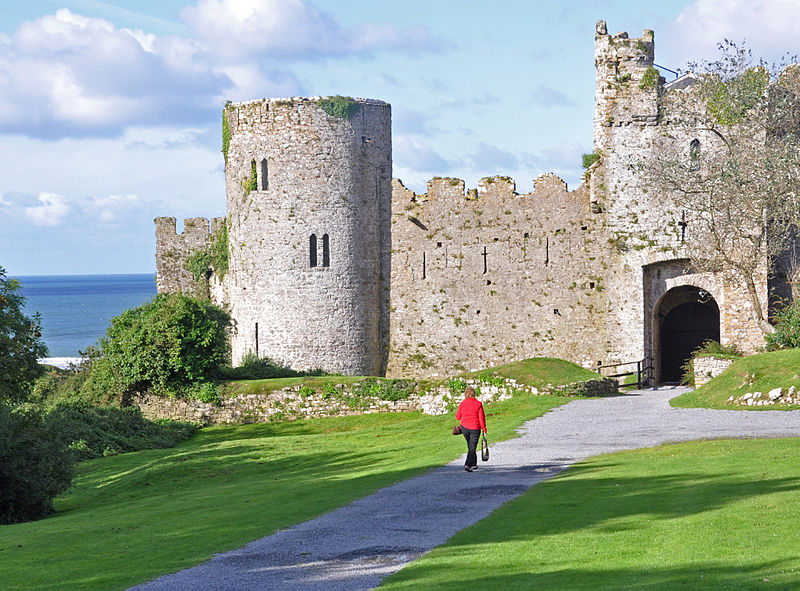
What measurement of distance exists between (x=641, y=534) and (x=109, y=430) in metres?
22.1

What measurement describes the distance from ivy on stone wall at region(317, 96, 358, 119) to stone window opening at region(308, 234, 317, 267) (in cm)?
423

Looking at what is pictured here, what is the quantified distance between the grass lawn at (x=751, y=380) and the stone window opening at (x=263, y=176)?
16.4 meters

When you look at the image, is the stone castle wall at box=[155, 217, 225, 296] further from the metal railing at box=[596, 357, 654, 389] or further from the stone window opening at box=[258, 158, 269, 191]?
the metal railing at box=[596, 357, 654, 389]

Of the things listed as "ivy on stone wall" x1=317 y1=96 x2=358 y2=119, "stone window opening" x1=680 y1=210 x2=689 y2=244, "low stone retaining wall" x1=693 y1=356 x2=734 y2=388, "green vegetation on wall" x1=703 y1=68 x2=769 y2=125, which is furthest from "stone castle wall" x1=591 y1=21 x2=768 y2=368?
"ivy on stone wall" x1=317 y1=96 x2=358 y2=119

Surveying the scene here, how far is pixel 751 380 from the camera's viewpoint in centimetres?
2688

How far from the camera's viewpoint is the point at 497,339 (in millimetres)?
37531

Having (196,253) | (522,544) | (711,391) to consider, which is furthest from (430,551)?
(196,253)

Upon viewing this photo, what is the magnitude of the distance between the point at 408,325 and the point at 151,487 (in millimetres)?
16211

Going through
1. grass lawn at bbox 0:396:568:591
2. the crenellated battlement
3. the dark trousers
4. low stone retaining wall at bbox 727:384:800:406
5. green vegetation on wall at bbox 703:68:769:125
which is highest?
green vegetation on wall at bbox 703:68:769:125

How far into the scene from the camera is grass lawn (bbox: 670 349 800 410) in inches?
1035

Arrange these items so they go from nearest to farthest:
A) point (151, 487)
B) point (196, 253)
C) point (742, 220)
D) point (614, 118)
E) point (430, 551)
Result: 1. point (430, 551)
2. point (151, 487)
3. point (742, 220)
4. point (614, 118)
5. point (196, 253)

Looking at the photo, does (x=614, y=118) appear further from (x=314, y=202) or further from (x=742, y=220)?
(x=314, y=202)

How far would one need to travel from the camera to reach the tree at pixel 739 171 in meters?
32.0

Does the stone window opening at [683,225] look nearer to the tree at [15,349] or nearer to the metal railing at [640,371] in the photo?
the metal railing at [640,371]
